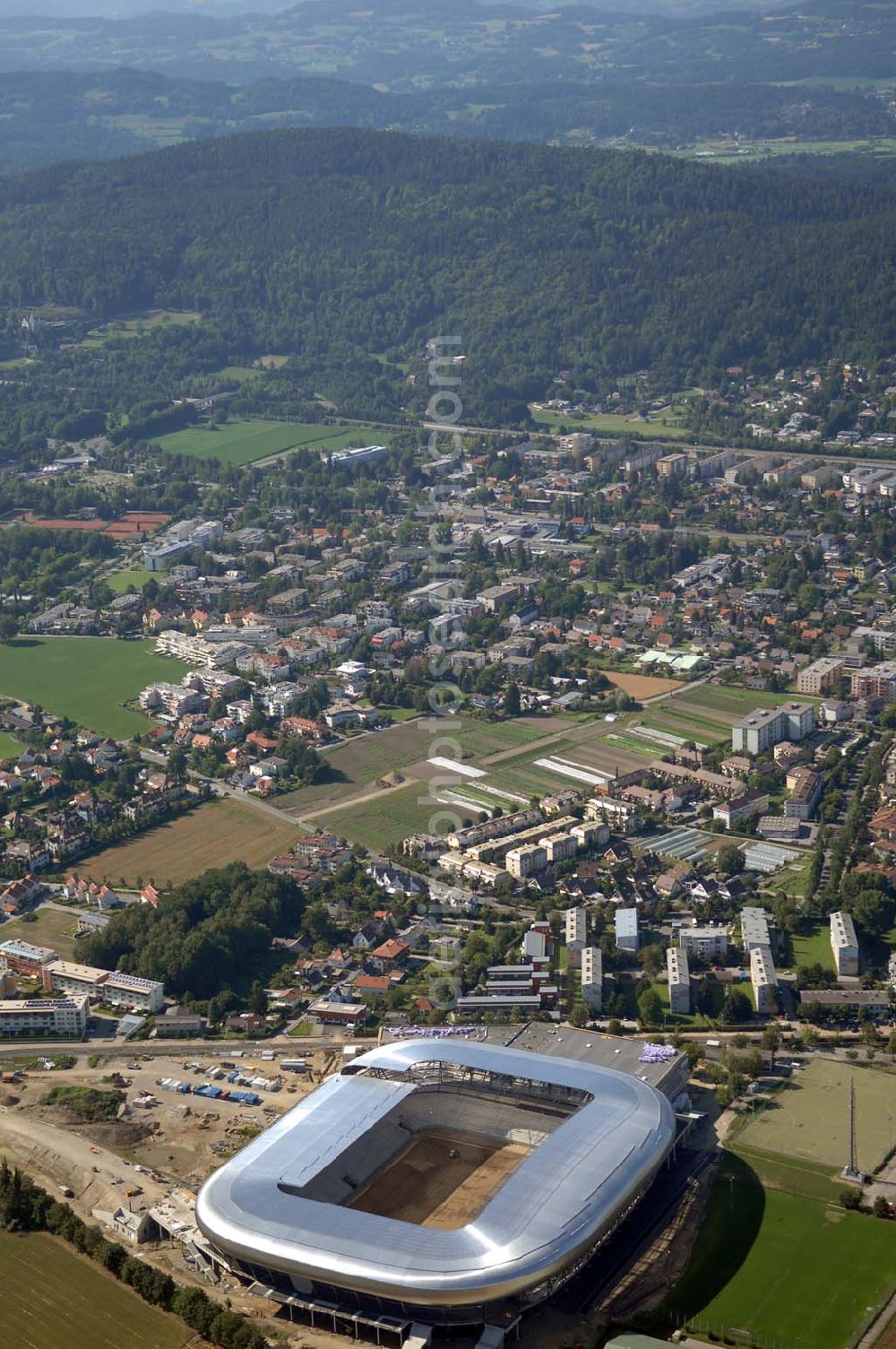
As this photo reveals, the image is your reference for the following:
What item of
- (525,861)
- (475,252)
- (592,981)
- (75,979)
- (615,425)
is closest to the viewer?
(592,981)

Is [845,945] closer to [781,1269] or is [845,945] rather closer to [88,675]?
[781,1269]

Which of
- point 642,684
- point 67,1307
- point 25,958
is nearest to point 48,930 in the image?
point 25,958

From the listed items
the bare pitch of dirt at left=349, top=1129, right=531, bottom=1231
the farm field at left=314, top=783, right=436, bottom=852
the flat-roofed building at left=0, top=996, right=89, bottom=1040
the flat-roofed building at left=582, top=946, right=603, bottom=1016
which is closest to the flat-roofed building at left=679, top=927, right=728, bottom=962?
the flat-roofed building at left=582, top=946, right=603, bottom=1016

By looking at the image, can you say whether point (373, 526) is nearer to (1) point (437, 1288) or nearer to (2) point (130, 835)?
(2) point (130, 835)

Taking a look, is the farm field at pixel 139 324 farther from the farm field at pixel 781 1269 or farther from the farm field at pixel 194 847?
the farm field at pixel 781 1269

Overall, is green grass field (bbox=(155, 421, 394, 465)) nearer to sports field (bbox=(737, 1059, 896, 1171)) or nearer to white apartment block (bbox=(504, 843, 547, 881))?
white apartment block (bbox=(504, 843, 547, 881))

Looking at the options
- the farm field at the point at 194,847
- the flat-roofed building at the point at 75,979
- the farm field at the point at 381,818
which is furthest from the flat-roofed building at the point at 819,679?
the flat-roofed building at the point at 75,979
